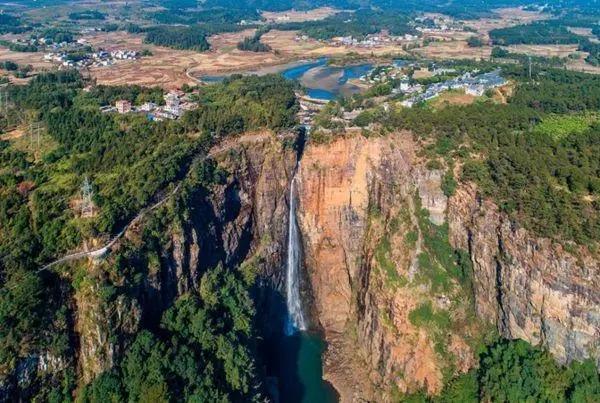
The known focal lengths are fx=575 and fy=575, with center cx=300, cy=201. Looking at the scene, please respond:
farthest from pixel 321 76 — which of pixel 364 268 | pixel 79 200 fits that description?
pixel 79 200

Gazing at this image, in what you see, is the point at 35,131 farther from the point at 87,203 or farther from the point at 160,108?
the point at 87,203

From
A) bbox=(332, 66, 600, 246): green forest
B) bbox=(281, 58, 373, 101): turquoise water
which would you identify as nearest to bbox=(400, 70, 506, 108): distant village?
bbox=(332, 66, 600, 246): green forest

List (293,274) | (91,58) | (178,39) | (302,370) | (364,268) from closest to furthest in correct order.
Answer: (302,370)
(364,268)
(293,274)
(91,58)
(178,39)

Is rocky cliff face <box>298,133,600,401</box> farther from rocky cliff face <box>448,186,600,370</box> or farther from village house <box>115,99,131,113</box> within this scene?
village house <box>115,99,131,113</box>

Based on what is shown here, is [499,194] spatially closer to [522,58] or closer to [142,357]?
[142,357]

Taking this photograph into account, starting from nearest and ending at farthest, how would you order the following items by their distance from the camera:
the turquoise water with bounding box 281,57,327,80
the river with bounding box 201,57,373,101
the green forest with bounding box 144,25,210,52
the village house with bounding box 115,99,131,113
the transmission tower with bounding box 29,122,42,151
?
the transmission tower with bounding box 29,122,42,151 < the village house with bounding box 115,99,131,113 < the river with bounding box 201,57,373,101 < the turquoise water with bounding box 281,57,327,80 < the green forest with bounding box 144,25,210,52

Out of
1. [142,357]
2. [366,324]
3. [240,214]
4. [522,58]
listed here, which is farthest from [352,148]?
[522,58]
